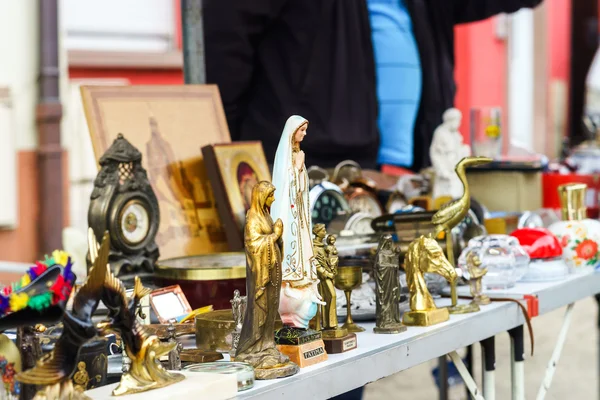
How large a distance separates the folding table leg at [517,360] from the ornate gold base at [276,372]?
672 mm

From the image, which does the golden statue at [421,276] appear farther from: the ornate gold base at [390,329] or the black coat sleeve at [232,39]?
the black coat sleeve at [232,39]

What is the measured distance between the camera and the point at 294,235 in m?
1.23

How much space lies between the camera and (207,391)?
1.04 m

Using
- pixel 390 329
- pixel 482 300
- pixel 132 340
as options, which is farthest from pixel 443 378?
pixel 132 340

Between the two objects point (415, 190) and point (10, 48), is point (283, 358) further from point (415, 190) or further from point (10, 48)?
point (10, 48)

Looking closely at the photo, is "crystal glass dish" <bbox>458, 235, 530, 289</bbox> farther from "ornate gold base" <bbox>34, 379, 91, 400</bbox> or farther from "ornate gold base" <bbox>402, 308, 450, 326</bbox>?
"ornate gold base" <bbox>34, 379, 91, 400</bbox>

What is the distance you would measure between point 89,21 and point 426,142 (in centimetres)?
227

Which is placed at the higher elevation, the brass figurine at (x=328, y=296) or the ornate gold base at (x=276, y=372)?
the brass figurine at (x=328, y=296)

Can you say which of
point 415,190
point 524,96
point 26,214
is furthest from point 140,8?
point 524,96

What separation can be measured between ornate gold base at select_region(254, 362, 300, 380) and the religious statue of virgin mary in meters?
0.09

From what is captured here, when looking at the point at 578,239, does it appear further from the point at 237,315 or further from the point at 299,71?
the point at 237,315

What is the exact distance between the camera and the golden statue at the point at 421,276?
4.76ft

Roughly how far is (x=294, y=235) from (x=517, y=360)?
0.67m

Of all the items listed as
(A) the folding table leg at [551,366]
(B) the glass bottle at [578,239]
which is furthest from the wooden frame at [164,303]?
(B) the glass bottle at [578,239]
